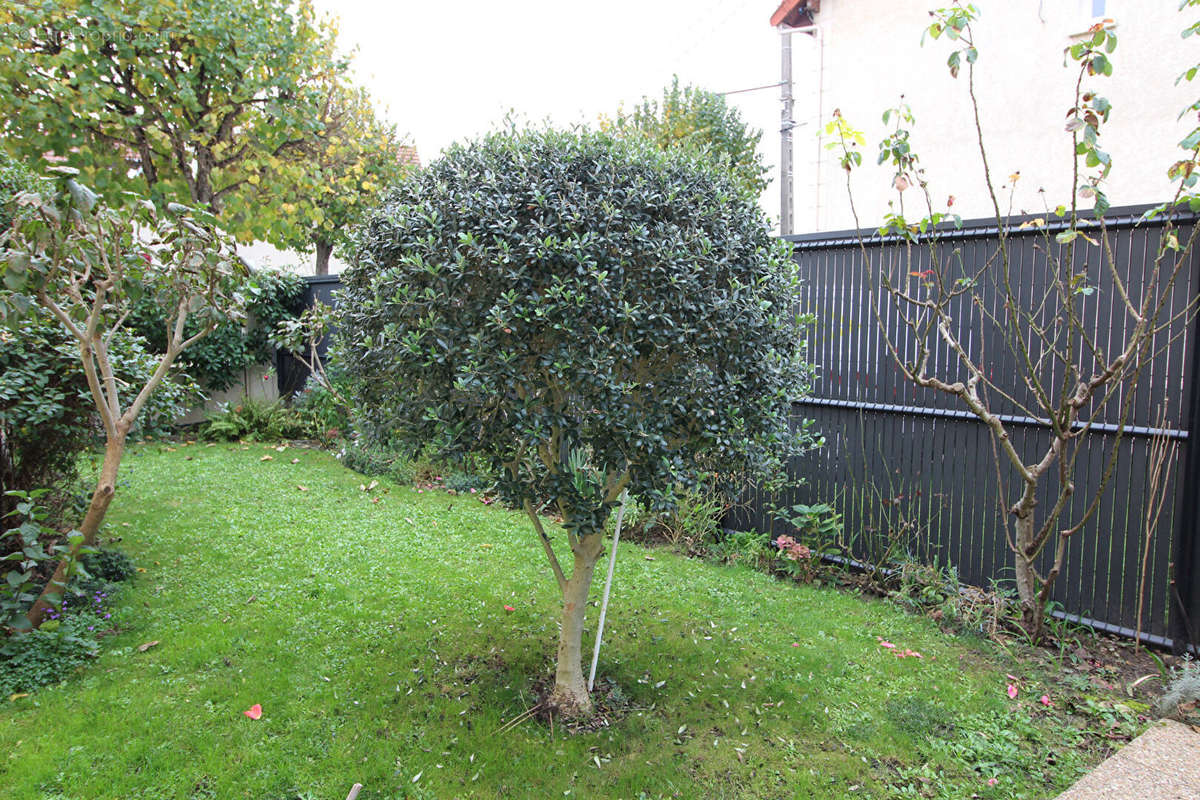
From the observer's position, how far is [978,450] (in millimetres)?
4598

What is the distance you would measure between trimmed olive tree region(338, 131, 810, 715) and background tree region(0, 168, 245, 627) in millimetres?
1040

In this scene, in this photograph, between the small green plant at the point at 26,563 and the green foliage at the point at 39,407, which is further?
the green foliage at the point at 39,407

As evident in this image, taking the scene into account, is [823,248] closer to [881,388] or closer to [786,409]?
[881,388]

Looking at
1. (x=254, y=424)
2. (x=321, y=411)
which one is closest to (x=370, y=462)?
(x=321, y=411)

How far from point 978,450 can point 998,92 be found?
7.10 meters

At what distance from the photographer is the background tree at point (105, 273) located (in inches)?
116

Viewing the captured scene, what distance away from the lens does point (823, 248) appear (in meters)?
5.37

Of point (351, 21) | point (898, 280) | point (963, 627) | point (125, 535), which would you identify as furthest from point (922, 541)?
point (351, 21)

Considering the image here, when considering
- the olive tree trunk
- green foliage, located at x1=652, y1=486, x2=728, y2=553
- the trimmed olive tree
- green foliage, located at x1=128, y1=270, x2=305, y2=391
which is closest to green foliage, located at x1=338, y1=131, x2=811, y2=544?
the trimmed olive tree

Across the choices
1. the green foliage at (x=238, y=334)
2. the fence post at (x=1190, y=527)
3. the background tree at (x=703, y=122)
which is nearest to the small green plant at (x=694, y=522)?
the fence post at (x=1190, y=527)

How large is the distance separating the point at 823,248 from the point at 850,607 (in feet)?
8.42

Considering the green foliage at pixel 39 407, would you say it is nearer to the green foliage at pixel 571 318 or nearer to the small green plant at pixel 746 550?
the green foliage at pixel 571 318

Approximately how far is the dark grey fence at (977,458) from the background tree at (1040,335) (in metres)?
0.03

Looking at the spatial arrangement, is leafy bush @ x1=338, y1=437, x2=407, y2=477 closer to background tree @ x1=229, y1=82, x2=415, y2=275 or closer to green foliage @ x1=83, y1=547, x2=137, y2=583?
background tree @ x1=229, y1=82, x2=415, y2=275
